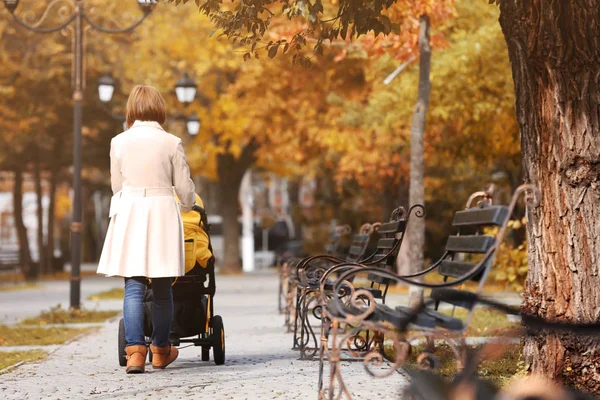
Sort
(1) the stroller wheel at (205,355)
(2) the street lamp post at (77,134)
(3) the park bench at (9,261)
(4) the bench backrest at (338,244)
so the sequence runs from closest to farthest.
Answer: (1) the stroller wheel at (205,355)
(4) the bench backrest at (338,244)
(2) the street lamp post at (77,134)
(3) the park bench at (9,261)

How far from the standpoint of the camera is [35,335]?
44.5 feet

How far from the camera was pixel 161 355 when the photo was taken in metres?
8.93

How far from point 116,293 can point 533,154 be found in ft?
57.5

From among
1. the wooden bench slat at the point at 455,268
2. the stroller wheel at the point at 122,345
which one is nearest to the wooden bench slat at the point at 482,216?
the wooden bench slat at the point at 455,268

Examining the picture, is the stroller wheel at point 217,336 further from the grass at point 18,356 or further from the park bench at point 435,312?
the park bench at point 435,312

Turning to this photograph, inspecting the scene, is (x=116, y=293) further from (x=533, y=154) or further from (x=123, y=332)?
(x=533, y=154)

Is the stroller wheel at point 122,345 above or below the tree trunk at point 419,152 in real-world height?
below

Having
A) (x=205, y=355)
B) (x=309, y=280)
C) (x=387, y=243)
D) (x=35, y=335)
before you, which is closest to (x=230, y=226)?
(x=35, y=335)

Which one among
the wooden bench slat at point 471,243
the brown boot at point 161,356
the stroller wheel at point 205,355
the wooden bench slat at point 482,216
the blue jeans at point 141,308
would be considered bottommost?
the stroller wheel at point 205,355

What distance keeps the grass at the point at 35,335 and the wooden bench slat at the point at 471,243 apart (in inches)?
270

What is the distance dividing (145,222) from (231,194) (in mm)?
30951

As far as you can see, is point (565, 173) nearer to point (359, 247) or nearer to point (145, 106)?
point (145, 106)

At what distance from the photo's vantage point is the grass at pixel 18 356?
1029cm

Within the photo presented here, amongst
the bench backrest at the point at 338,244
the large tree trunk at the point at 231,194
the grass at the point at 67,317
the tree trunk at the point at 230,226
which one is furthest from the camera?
the tree trunk at the point at 230,226
